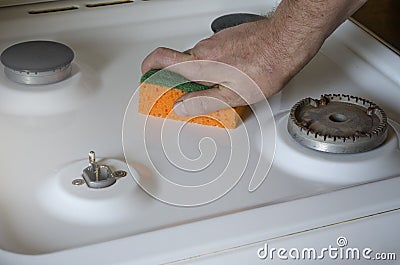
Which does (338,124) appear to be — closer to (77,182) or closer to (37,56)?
(77,182)

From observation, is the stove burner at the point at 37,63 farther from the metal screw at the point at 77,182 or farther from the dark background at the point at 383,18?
the dark background at the point at 383,18

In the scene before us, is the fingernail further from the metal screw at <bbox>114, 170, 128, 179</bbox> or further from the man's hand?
the metal screw at <bbox>114, 170, 128, 179</bbox>

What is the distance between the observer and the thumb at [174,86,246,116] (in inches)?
35.8

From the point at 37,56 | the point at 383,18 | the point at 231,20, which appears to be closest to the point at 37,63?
the point at 37,56

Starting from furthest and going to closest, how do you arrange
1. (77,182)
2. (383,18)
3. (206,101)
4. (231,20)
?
(383,18)
(231,20)
(206,101)
(77,182)

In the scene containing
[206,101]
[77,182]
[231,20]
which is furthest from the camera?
[231,20]

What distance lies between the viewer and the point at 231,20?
1.11 meters

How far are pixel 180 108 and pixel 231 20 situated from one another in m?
0.25

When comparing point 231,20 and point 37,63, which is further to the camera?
point 231,20

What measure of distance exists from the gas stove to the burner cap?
6 cm

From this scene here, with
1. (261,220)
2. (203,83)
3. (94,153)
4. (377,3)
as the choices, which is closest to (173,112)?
(203,83)

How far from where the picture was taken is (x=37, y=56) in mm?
988

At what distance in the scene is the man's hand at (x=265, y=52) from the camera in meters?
0.88

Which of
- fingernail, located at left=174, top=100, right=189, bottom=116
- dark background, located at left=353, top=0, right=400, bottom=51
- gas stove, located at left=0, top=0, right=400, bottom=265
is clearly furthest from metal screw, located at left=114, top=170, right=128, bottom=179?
dark background, located at left=353, top=0, right=400, bottom=51
